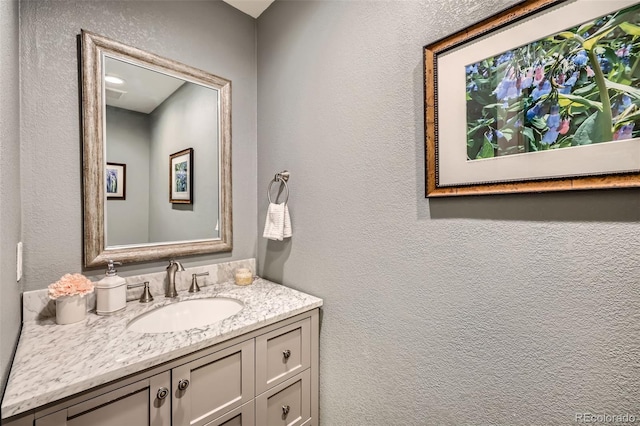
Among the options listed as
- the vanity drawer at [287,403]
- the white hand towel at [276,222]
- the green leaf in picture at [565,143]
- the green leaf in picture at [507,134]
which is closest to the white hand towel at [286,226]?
the white hand towel at [276,222]

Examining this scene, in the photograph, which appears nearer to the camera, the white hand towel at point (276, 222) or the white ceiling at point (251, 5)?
the white hand towel at point (276, 222)

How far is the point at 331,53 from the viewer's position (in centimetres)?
128

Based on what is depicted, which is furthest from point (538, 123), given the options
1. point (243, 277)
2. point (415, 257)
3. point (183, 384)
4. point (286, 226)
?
point (243, 277)

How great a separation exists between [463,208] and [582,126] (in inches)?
13.6

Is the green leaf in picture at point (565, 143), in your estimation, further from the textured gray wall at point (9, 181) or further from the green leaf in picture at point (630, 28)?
the textured gray wall at point (9, 181)

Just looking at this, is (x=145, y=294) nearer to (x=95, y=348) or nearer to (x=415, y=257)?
(x=95, y=348)

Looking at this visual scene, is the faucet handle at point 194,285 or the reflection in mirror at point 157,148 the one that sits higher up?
the reflection in mirror at point 157,148

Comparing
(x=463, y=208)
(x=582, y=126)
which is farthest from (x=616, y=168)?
(x=463, y=208)

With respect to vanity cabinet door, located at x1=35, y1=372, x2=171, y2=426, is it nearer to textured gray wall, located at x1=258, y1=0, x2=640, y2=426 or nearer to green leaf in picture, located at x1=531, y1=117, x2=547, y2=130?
textured gray wall, located at x1=258, y1=0, x2=640, y2=426

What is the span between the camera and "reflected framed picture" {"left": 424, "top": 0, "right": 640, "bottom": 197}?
64cm

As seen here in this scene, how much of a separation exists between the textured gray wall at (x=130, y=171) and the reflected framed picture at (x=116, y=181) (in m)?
0.01

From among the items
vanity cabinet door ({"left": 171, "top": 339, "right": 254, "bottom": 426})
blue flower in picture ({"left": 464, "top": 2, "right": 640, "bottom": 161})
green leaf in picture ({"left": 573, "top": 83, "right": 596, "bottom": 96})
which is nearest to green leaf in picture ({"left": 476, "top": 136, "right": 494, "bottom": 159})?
blue flower in picture ({"left": 464, "top": 2, "right": 640, "bottom": 161})

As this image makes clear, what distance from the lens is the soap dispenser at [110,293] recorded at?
3.67 feet

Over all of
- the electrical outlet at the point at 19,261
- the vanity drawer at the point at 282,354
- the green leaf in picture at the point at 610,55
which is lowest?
the vanity drawer at the point at 282,354
